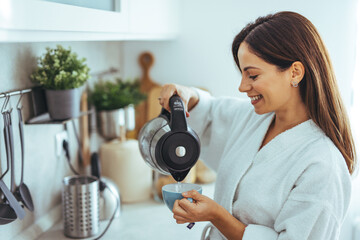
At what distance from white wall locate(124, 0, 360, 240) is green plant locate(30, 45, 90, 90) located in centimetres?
80

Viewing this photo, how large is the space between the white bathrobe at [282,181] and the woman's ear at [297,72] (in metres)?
0.14

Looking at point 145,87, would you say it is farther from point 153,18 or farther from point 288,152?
point 288,152

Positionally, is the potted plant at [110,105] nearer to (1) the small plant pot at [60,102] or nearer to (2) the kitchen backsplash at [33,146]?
(2) the kitchen backsplash at [33,146]

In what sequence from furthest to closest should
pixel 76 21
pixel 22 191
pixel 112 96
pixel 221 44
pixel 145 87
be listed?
pixel 145 87, pixel 221 44, pixel 112 96, pixel 22 191, pixel 76 21

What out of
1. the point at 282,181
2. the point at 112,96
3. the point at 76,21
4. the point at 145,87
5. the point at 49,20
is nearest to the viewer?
the point at 49,20

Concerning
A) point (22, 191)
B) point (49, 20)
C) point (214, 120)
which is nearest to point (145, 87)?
point (214, 120)

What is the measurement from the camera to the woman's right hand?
120 centimetres

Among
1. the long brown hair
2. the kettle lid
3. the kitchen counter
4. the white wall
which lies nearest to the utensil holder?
the kitchen counter

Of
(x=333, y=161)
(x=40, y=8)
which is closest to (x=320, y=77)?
(x=333, y=161)

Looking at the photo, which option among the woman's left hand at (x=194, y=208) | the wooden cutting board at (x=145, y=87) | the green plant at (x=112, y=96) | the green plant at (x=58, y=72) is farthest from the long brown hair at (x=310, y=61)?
the wooden cutting board at (x=145, y=87)

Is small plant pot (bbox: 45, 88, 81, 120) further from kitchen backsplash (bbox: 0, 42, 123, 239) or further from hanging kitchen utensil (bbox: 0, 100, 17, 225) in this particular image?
hanging kitchen utensil (bbox: 0, 100, 17, 225)

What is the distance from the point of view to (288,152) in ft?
3.75

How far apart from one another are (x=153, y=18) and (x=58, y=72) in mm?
461

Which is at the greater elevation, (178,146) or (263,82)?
(263,82)
